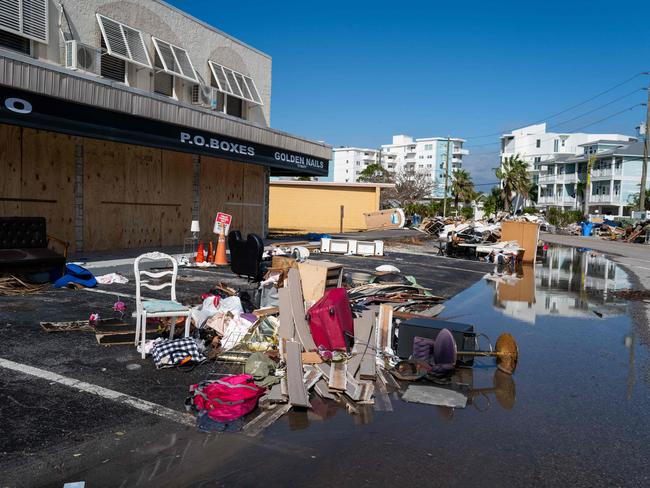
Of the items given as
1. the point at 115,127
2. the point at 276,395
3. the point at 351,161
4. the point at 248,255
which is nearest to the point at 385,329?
the point at 276,395

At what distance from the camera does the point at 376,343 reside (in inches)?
269

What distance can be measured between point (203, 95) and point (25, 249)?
11.0 meters

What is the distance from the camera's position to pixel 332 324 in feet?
21.5

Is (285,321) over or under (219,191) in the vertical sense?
under

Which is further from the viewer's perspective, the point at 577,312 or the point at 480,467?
the point at 577,312

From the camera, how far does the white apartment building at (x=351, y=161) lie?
16362cm

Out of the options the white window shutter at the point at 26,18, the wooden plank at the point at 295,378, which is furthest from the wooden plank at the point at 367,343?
the white window shutter at the point at 26,18

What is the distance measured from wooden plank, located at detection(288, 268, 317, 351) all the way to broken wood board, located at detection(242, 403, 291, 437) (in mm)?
1426

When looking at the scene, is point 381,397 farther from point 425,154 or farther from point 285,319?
point 425,154

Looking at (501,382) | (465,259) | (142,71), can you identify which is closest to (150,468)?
(501,382)

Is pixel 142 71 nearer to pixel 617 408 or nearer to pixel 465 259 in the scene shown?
pixel 465 259

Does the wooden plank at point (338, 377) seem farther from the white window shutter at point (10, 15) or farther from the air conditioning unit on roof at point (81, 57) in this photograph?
the air conditioning unit on roof at point (81, 57)

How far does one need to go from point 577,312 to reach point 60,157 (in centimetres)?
1303

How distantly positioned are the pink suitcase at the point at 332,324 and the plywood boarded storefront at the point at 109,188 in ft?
32.9
